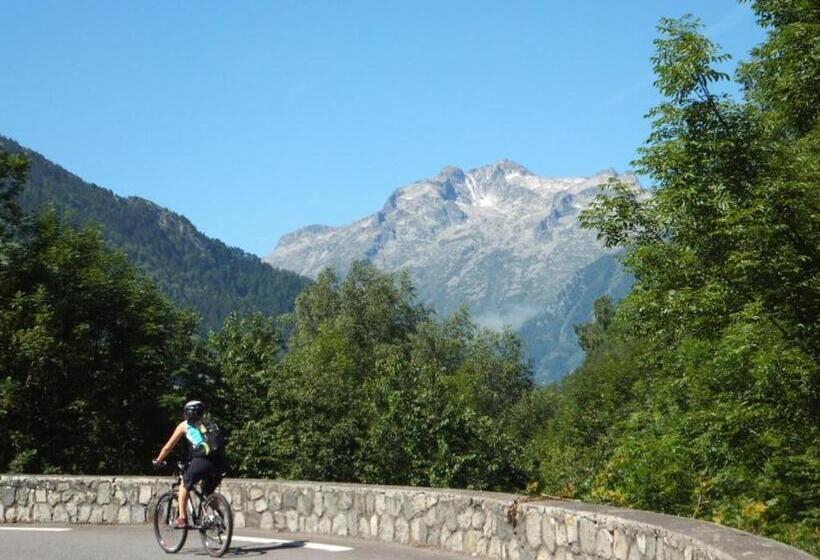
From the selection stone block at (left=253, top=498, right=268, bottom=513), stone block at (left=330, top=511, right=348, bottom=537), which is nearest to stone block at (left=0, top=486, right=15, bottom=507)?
stone block at (left=253, top=498, right=268, bottom=513)

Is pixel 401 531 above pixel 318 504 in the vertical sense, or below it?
below

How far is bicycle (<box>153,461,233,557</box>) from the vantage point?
35.0ft

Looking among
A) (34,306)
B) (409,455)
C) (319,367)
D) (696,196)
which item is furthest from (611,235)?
(319,367)

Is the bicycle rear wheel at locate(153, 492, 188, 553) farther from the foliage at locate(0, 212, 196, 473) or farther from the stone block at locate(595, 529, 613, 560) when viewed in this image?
the foliage at locate(0, 212, 196, 473)

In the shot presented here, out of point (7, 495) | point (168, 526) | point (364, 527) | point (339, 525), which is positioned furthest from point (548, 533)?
point (7, 495)

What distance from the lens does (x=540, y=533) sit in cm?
927

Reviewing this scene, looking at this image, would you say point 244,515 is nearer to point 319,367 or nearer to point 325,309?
point 319,367

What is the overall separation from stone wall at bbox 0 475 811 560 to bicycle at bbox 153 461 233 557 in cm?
154

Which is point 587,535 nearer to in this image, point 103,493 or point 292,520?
point 292,520

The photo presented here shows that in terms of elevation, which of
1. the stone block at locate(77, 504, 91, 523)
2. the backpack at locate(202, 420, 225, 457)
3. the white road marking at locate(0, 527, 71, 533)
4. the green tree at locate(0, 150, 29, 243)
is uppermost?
the green tree at locate(0, 150, 29, 243)

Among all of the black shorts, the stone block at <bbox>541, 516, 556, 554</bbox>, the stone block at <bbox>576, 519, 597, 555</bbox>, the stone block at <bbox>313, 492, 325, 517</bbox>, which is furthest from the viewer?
the stone block at <bbox>313, 492, 325, 517</bbox>

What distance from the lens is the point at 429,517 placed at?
11.2m

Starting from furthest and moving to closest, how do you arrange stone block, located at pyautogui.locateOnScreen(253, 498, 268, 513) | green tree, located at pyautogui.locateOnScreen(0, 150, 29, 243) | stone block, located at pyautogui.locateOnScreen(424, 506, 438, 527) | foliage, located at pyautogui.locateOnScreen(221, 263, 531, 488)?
foliage, located at pyautogui.locateOnScreen(221, 263, 531, 488) < green tree, located at pyautogui.locateOnScreen(0, 150, 29, 243) < stone block, located at pyautogui.locateOnScreen(253, 498, 268, 513) < stone block, located at pyautogui.locateOnScreen(424, 506, 438, 527)

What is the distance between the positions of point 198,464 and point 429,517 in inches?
102
